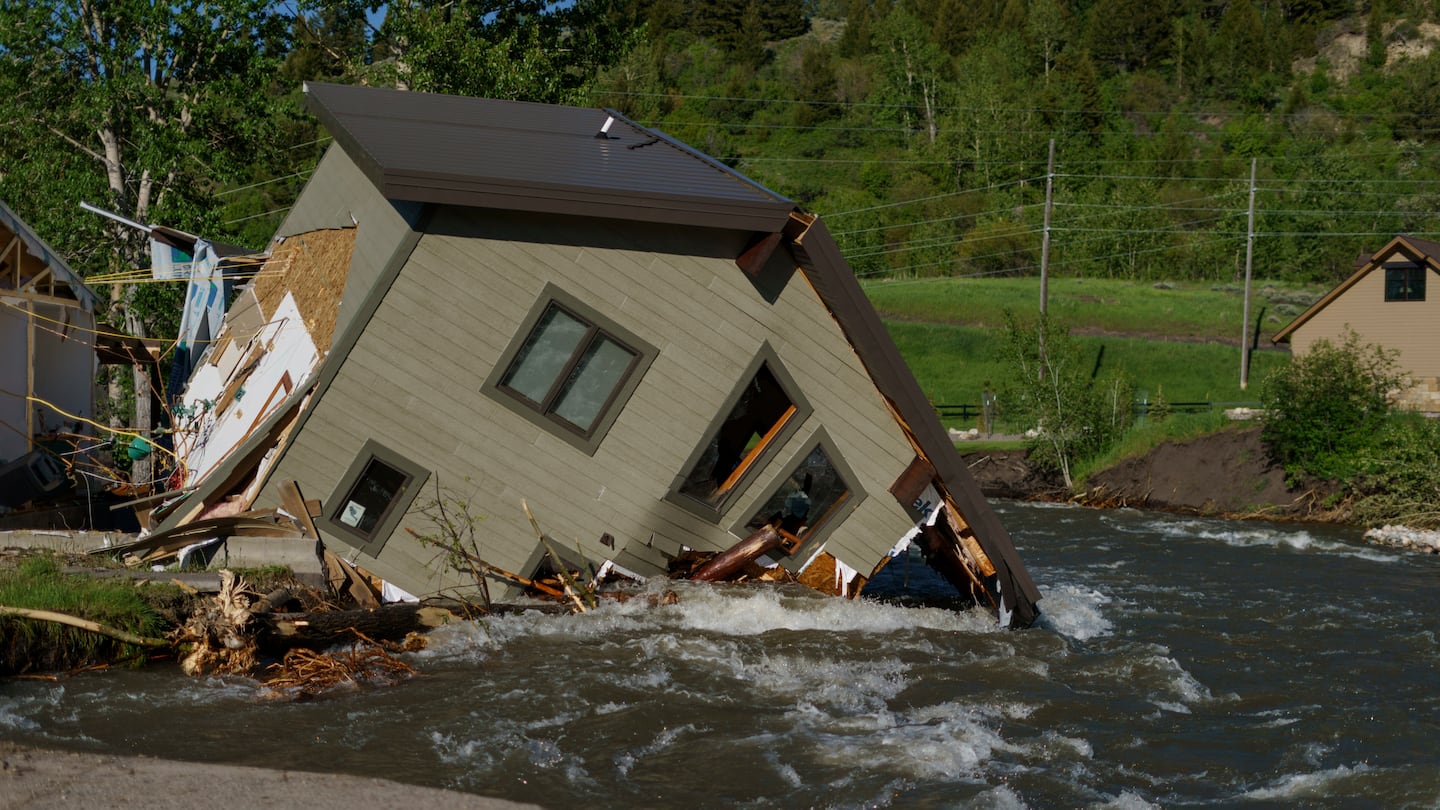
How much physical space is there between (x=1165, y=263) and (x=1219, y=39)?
2520 inches

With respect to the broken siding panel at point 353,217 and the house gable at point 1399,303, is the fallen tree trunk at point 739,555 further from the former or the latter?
the house gable at point 1399,303

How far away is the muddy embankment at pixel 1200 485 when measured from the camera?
31625mm

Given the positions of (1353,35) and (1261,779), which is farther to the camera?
(1353,35)

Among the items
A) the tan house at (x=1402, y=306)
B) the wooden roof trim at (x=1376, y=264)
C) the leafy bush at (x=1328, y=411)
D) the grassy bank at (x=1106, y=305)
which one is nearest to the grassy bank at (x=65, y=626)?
the leafy bush at (x=1328, y=411)

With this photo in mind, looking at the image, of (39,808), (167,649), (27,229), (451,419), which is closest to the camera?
(39,808)

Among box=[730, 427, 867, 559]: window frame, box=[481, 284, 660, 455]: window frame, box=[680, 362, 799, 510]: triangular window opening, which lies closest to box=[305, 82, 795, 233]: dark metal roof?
box=[481, 284, 660, 455]: window frame

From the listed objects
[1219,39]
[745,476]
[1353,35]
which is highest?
[1353,35]

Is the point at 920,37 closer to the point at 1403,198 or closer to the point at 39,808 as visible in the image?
the point at 1403,198

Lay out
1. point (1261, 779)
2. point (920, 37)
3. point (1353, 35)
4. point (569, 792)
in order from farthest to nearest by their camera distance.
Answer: point (1353, 35) < point (920, 37) < point (1261, 779) < point (569, 792)

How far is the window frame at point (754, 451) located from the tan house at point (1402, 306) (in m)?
34.2

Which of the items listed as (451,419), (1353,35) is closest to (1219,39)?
(1353,35)

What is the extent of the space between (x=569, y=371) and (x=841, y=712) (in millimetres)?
4748

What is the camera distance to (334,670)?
39.3ft

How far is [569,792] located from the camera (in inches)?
379
